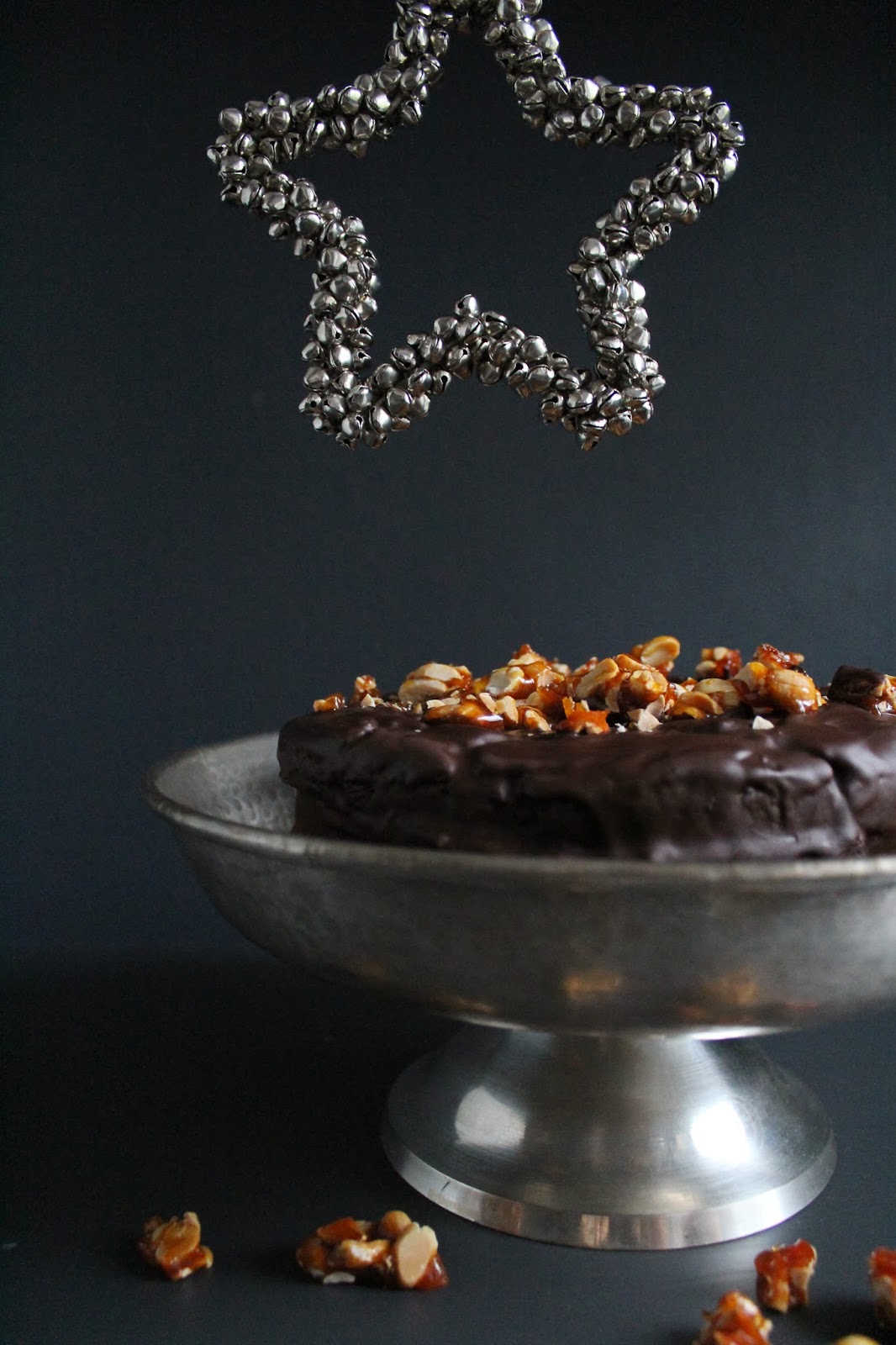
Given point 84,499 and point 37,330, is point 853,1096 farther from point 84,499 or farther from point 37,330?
point 37,330

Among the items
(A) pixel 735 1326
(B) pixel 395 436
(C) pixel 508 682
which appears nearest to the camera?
(A) pixel 735 1326

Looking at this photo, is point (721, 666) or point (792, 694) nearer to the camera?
point (792, 694)

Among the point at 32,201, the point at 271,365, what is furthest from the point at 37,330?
the point at 271,365

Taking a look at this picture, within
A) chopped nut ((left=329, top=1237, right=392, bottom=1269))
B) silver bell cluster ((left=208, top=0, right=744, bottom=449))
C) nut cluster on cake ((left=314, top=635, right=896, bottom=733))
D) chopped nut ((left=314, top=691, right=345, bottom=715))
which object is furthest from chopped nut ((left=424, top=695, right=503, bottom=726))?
chopped nut ((left=329, top=1237, right=392, bottom=1269))

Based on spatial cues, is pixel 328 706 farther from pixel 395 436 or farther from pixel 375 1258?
pixel 395 436

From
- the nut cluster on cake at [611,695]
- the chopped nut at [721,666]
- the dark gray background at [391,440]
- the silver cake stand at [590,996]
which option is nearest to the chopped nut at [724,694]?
the nut cluster on cake at [611,695]

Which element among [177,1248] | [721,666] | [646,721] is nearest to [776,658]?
[721,666]

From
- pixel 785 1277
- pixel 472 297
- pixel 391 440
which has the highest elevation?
pixel 472 297

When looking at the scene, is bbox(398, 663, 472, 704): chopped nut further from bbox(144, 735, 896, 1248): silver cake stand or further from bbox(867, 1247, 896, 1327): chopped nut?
bbox(867, 1247, 896, 1327): chopped nut
